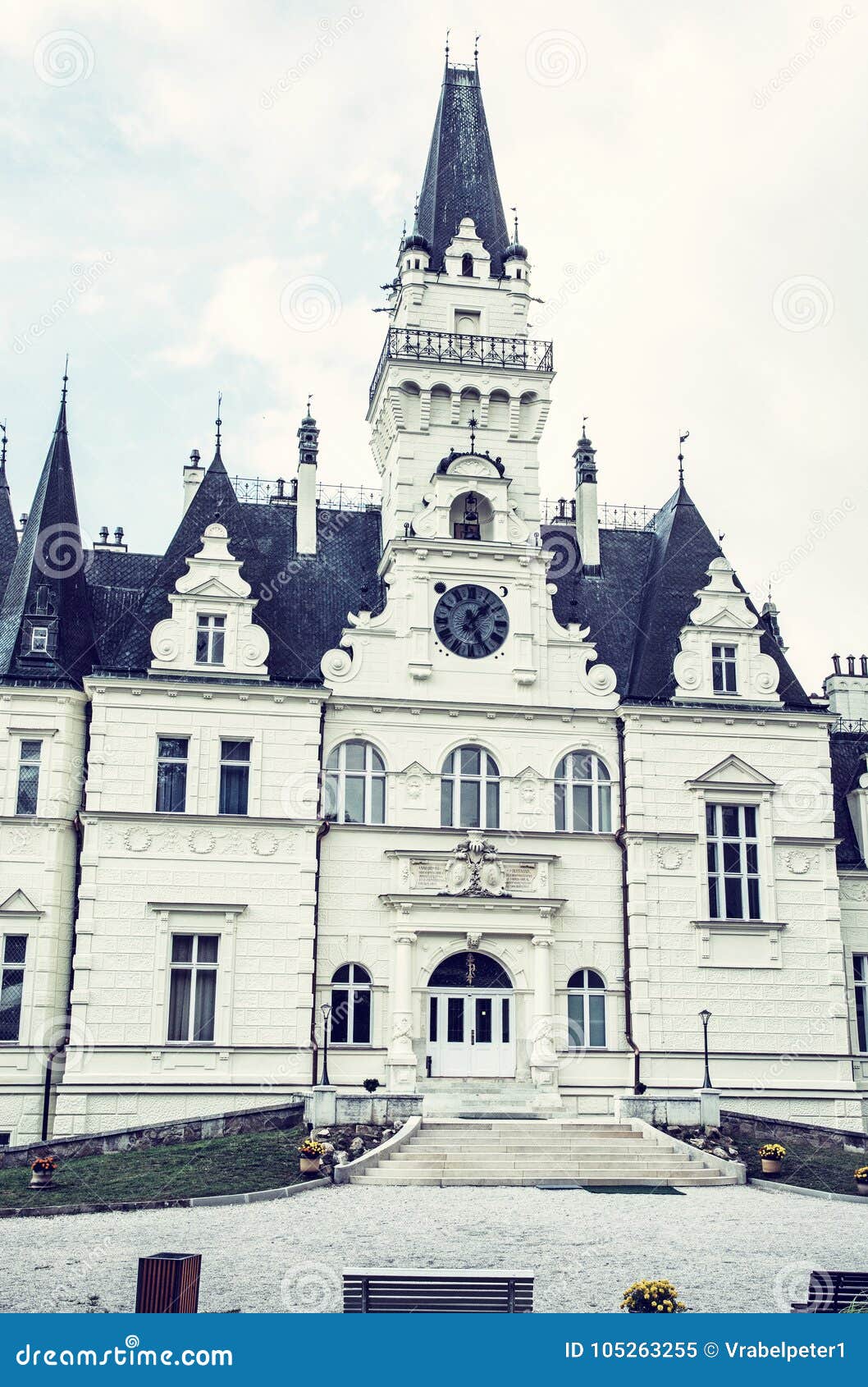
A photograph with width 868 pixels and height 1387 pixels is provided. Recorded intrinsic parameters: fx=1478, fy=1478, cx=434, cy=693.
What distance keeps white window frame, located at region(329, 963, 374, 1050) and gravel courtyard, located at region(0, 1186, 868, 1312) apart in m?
9.29

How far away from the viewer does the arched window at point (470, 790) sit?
119 ft

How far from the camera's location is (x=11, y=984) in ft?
110

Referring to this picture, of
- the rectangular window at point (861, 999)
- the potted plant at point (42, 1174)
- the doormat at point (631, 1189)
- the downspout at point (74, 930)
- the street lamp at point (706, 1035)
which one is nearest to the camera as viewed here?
the potted plant at point (42, 1174)

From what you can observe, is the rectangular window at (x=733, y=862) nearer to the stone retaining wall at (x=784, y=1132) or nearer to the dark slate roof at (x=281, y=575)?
the stone retaining wall at (x=784, y=1132)

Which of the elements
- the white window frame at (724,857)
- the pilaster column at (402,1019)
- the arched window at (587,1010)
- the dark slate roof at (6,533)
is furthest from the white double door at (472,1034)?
the dark slate roof at (6,533)

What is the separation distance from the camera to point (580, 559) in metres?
41.9

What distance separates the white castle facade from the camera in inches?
1331

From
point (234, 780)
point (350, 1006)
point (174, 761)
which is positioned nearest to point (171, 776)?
point (174, 761)

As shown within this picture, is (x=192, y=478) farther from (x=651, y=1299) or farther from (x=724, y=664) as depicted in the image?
(x=651, y=1299)

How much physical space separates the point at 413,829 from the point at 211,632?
6910mm

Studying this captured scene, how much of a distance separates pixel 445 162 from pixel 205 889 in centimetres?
2328

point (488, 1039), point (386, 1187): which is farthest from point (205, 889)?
point (386, 1187)

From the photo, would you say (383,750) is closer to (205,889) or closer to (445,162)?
(205,889)

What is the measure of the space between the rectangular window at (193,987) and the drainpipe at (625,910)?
986 cm
